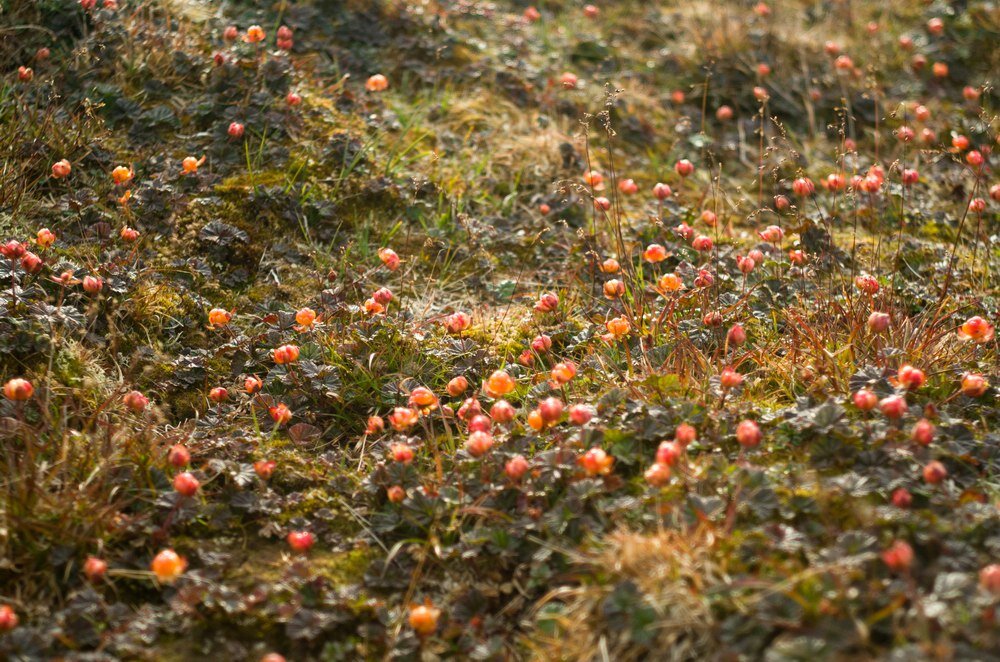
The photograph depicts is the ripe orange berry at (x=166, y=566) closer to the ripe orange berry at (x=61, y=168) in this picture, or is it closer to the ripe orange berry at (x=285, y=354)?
the ripe orange berry at (x=285, y=354)

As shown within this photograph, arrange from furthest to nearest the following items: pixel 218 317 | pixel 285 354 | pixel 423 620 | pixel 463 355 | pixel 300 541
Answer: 1. pixel 463 355
2. pixel 218 317
3. pixel 285 354
4. pixel 300 541
5. pixel 423 620

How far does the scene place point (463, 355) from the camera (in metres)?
3.31

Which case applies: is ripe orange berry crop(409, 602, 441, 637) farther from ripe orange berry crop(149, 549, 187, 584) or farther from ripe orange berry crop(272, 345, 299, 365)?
ripe orange berry crop(272, 345, 299, 365)

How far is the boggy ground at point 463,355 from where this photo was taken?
227 centimetres

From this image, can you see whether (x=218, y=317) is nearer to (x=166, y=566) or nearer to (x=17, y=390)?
(x=17, y=390)

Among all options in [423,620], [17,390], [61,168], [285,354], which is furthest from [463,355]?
[61,168]

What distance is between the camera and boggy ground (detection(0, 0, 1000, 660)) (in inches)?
89.4

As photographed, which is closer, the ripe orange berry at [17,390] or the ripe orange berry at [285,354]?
the ripe orange berry at [17,390]

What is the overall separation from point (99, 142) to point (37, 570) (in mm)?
2138

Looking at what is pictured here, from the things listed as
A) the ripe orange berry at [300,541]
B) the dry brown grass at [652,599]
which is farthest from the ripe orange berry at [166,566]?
the dry brown grass at [652,599]

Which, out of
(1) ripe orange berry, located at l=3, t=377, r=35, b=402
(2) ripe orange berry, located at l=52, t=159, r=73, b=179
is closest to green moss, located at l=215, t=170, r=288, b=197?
(2) ripe orange berry, located at l=52, t=159, r=73, b=179

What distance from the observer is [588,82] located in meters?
5.28

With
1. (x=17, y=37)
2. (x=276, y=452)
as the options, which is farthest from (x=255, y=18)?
(x=276, y=452)

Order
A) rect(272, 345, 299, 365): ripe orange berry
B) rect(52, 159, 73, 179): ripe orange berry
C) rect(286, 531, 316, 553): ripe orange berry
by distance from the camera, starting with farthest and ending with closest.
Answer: rect(52, 159, 73, 179): ripe orange berry
rect(272, 345, 299, 365): ripe orange berry
rect(286, 531, 316, 553): ripe orange berry
